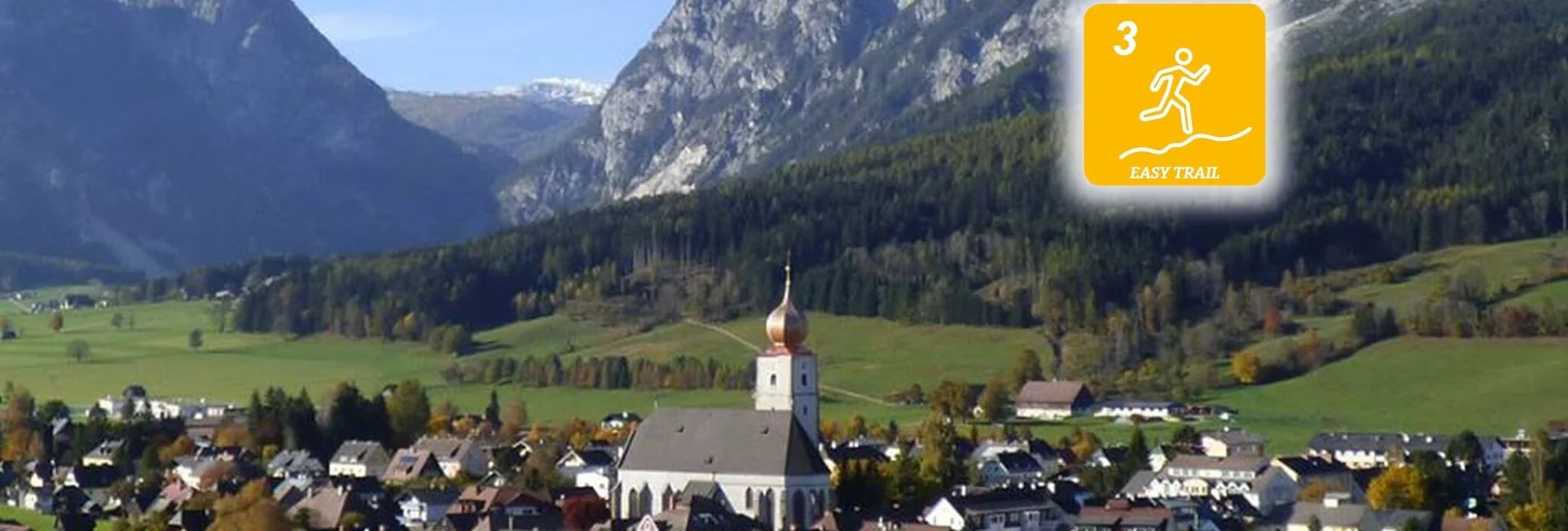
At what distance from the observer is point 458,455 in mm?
127188

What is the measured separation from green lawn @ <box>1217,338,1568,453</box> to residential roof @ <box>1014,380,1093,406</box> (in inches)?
289

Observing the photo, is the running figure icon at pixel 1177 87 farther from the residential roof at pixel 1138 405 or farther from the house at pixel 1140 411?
the residential roof at pixel 1138 405

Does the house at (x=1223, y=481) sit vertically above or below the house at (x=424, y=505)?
above

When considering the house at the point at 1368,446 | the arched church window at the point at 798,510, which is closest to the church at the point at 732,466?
the arched church window at the point at 798,510

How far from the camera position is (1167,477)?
11512cm

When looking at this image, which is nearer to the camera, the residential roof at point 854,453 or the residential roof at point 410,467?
the residential roof at point 854,453

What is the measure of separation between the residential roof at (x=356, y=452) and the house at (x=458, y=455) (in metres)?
1.92

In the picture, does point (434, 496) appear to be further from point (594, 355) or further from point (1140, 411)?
point (594, 355)

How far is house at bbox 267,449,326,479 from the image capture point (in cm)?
11988

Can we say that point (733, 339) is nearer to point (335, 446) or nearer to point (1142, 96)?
point (335, 446)

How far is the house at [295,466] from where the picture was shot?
393ft

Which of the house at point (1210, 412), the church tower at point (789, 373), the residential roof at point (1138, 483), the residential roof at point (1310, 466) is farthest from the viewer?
the house at point (1210, 412)

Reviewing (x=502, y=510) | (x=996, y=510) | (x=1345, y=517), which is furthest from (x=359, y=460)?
(x=1345, y=517)

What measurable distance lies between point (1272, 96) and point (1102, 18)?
454 ft
